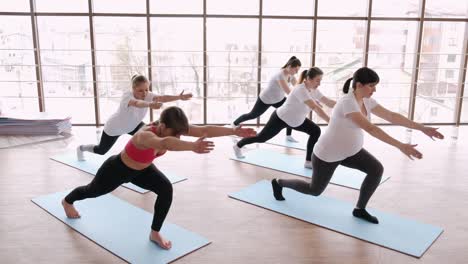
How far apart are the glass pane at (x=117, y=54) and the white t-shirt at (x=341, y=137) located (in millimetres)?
3492

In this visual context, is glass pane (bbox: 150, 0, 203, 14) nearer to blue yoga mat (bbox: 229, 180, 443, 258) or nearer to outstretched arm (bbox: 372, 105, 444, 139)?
blue yoga mat (bbox: 229, 180, 443, 258)

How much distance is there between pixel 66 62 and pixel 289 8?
3156 millimetres

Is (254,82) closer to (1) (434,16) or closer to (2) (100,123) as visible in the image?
(2) (100,123)

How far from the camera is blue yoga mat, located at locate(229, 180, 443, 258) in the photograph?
2.61 metres

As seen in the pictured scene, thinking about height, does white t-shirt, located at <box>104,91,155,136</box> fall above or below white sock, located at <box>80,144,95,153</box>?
above

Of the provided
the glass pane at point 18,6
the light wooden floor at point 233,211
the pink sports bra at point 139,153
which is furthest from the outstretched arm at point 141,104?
the glass pane at point 18,6

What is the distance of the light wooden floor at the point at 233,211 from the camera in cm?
245

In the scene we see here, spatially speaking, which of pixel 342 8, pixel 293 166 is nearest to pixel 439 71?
pixel 342 8

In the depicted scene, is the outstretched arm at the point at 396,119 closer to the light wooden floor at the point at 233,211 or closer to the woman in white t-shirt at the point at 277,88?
the light wooden floor at the point at 233,211

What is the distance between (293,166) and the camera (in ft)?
13.5

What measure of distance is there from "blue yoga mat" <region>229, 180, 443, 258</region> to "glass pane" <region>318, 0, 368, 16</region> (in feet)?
10.2

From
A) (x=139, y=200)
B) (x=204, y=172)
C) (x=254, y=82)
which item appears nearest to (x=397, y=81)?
(x=254, y=82)

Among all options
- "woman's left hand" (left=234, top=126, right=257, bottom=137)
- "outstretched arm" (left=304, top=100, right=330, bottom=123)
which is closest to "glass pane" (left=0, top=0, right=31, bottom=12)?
"outstretched arm" (left=304, top=100, right=330, bottom=123)

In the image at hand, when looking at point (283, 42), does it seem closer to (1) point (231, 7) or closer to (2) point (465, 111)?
(1) point (231, 7)
